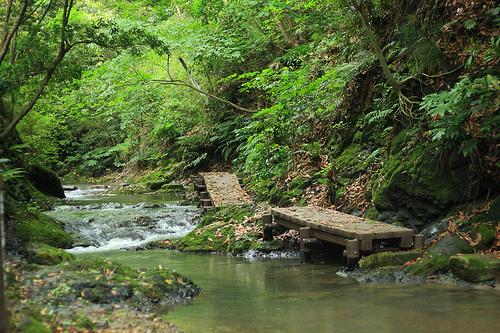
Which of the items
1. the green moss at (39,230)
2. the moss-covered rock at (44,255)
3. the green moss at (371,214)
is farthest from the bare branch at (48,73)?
the green moss at (371,214)

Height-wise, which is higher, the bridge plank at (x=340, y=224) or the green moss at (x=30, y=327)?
the bridge plank at (x=340, y=224)

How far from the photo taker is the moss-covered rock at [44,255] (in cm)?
832

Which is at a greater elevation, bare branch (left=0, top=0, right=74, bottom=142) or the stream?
bare branch (left=0, top=0, right=74, bottom=142)

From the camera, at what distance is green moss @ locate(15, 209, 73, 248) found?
10864 millimetres

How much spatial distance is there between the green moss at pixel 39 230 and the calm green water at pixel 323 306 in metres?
3.89

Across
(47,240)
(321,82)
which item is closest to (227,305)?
(47,240)

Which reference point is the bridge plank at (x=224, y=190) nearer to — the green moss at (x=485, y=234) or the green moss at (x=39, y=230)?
the green moss at (x=39, y=230)

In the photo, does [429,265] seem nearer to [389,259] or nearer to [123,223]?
[389,259]

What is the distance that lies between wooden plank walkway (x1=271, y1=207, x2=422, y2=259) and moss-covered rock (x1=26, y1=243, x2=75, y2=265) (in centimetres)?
399

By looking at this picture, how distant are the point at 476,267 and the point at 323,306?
2.16 m

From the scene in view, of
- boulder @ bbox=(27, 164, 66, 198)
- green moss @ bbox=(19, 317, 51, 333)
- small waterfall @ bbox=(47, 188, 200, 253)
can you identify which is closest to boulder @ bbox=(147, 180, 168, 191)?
boulder @ bbox=(27, 164, 66, 198)

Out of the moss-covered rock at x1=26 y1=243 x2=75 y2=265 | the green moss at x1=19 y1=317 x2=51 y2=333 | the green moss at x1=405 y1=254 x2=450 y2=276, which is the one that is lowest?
the green moss at x1=19 y1=317 x2=51 y2=333

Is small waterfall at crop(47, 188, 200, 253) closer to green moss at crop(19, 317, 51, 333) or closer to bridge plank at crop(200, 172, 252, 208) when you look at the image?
bridge plank at crop(200, 172, 252, 208)

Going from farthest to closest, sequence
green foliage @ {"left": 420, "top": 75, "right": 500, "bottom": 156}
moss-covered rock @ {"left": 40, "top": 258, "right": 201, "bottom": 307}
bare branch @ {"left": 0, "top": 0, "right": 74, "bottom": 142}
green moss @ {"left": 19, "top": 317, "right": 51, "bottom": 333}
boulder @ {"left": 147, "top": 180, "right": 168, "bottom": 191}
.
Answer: boulder @ {"left": 147, "top": 180, "right": 168, "bottom": 191} < bare branch @ {"left": 0, "top": 0, "right": 74, "bottom": 142} < green foliage @ {"left": 420, "top": 75, "right": 500, "bottom": 156} < moss-covered rock @ {"left": 40, "top": 258, "right": 201, "bottom": 307} < green moss @ {"left": 19, "top": 317, "right": 51, "bottom": 333}
